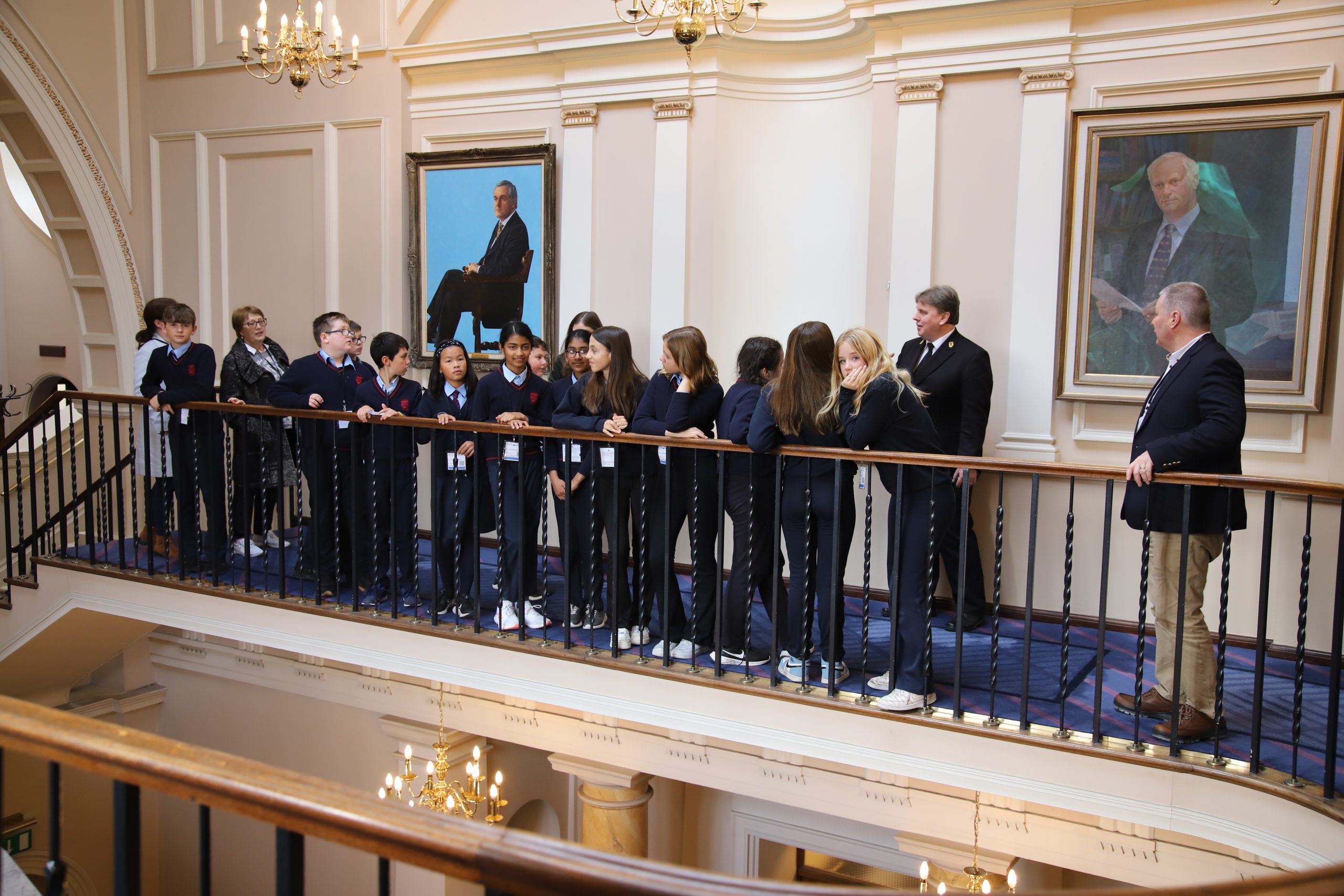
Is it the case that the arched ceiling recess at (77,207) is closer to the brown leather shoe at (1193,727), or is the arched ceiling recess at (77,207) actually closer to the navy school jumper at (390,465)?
the navy school jumper at (390,465)

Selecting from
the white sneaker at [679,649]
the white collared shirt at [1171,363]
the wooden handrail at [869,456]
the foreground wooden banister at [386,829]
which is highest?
the white collared shirt at [1171,363]

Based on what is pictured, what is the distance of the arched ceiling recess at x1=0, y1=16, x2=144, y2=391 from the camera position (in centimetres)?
833

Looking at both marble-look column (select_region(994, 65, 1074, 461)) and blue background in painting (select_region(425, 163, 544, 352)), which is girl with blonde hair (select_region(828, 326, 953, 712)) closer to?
marble-look column (select_region(994, 65, 1074, 461))

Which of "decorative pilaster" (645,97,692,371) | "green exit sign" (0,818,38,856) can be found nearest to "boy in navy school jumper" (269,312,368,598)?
"decorative pilaster" (645,97,692,371)

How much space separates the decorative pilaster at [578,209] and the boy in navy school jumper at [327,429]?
5.55 feet

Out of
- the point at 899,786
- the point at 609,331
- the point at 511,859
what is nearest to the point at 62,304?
the point at 609,331

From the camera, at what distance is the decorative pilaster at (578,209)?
23.2ft

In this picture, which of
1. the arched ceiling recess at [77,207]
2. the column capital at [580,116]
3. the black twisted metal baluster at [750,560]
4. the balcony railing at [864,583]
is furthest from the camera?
the arched ceiling recess at [77,207]

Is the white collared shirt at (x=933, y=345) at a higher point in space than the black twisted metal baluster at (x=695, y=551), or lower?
higher

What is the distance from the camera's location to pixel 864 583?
465 cm

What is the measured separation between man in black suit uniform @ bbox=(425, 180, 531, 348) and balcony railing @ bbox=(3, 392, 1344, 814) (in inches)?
65.3

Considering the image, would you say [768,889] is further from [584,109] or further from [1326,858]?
[584,109]

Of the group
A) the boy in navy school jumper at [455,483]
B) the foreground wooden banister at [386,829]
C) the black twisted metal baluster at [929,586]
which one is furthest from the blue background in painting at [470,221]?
the foreground wooden banister at [386,829]

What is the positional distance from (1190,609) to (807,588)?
1.52 metres
